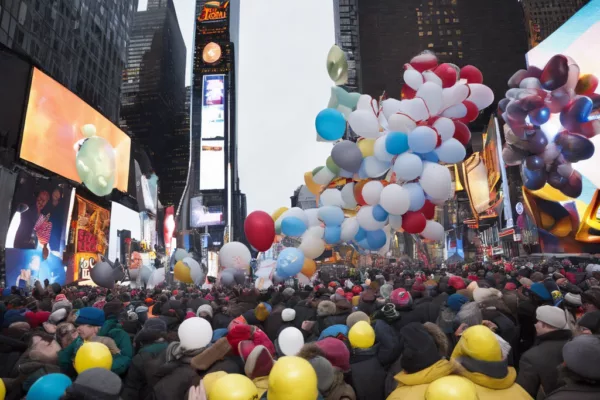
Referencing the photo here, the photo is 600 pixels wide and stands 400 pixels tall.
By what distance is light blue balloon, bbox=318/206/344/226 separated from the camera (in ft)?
28.4

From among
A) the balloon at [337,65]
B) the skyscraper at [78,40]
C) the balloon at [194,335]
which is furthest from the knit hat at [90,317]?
the skyscraper at [78,40]

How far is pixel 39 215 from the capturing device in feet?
74.0

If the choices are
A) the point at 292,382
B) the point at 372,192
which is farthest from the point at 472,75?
the point at 292,382

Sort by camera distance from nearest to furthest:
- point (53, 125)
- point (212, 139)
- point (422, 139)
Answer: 1. point (422, 139)
2. point (53, 125)
3. point (212, 139)

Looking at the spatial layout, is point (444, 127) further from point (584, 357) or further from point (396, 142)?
point (584, 357)

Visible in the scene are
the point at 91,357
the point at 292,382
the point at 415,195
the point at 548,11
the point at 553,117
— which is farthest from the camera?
the point at 548,11

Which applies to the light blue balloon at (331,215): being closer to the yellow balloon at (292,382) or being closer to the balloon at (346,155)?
the balloon at (346,155)

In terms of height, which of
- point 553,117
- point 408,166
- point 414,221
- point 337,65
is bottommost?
point 414,221

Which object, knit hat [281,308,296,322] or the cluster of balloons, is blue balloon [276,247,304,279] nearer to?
knit hat [281,308,296,322]

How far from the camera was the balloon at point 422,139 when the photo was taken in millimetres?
7504

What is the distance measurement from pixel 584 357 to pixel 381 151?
19.2 ft

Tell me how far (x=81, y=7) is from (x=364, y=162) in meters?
42.3

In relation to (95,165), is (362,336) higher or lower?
lower

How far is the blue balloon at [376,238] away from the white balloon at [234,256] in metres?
2.69
